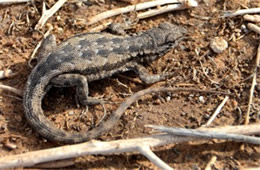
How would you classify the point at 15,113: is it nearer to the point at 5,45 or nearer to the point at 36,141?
the point at 36,141

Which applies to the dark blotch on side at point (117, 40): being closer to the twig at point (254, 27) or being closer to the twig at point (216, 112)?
the twig at point (216, 112)

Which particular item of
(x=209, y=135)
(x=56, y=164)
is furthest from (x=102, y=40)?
(x=209, y=135)

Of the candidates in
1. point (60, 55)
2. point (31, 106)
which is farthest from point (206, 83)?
point (31, 106)

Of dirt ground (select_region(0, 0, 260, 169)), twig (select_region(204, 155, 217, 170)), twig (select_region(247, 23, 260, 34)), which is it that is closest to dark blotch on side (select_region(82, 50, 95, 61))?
dirt ground (select_region(0, 0, 260, 169))

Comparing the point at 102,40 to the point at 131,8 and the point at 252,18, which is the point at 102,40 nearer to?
the point at 131,8

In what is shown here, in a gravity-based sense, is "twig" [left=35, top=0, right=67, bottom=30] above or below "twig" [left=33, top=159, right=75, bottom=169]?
above

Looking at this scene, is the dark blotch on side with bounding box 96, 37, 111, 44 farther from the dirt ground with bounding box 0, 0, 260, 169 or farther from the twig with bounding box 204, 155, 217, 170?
the twig with bounding box 204, 155, 217, 170
